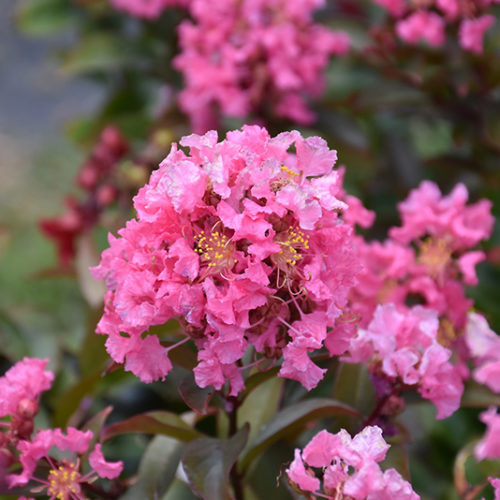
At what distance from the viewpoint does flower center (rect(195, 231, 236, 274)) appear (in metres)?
0.70

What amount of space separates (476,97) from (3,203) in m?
2.25

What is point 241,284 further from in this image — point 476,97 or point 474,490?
point 476,97

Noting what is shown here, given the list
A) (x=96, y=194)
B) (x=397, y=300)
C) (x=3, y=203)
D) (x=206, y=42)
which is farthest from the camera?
(x=3, y=203)

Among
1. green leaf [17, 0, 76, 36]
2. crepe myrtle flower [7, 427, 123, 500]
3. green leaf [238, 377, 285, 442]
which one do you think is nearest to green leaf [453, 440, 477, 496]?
green leaf [238, 377, 285, 442]

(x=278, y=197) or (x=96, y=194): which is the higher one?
(x=278, y=197)

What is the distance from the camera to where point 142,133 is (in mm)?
2051

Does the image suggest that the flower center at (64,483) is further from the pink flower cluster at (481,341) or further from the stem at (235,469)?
the pink flower cluster at (481,341)

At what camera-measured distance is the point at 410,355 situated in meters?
0.81

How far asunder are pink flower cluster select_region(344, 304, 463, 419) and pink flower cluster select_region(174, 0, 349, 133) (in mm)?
703

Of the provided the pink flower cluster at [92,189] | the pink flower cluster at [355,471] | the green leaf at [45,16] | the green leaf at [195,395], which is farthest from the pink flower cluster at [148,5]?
the pink flower cluster at [355,471]

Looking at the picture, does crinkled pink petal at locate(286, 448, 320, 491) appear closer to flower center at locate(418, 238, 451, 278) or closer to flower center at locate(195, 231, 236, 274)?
flower center at locate(195, 231, 236, 274)

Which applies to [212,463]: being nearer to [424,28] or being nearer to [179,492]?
[179,492]

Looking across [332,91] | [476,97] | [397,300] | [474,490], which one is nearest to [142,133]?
[332,91]

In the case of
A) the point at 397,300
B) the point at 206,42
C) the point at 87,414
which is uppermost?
the point at 206,42
